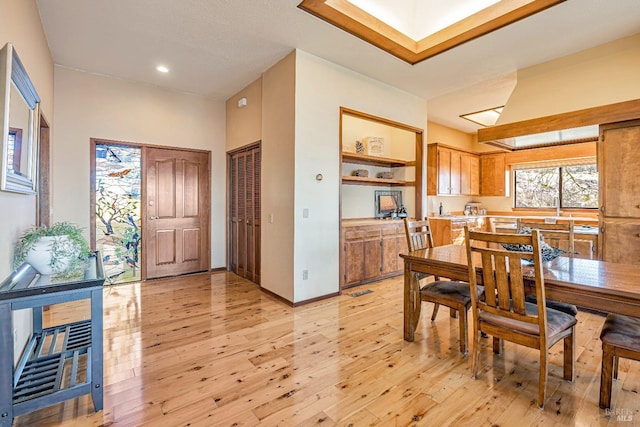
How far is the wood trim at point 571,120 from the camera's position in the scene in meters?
3.06

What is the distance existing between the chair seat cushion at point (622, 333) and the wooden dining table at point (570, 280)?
19 centimetres

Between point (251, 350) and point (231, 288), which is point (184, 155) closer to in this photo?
point (231, 288)

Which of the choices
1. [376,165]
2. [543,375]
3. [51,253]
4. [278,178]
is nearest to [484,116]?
[376,165]

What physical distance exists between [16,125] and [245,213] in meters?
2.97

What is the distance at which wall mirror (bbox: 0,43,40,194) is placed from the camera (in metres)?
1.66

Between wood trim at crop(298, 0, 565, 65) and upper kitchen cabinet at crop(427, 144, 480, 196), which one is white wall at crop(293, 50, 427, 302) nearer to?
wood trim at crop(298, 0, 565, 65)

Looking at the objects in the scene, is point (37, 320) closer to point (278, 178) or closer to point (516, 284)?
point (278, 178)

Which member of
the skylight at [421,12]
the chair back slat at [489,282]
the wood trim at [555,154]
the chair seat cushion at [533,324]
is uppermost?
the skylight at [421,12]

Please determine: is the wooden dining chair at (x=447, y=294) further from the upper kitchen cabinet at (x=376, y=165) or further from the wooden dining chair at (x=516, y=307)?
the upper kitchen cabinet at (x=376, y=165)

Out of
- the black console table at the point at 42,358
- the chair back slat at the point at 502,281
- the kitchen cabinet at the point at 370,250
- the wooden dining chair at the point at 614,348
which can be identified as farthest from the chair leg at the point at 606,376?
the black console table at the point at 42,358

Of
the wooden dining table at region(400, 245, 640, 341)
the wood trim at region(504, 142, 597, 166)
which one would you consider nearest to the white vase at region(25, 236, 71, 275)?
the wooden dining table at region(400, 245, 640, 341)

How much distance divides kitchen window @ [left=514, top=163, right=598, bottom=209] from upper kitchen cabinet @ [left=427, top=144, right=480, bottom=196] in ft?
3.06

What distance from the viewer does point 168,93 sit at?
4668 millimetres

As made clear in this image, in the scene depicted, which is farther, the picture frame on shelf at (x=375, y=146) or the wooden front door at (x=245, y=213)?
the picture frame on shelf at (x=375, y=146)
